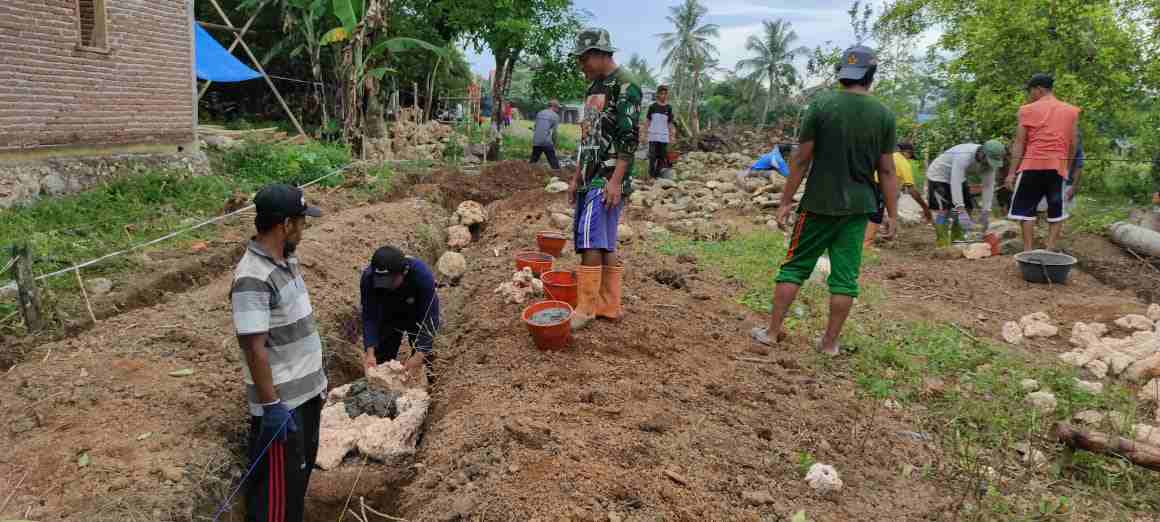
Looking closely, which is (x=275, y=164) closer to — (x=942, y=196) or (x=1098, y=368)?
(x=942, y=196)

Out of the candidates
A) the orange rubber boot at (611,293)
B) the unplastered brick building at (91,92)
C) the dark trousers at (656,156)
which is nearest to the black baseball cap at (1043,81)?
the orange rubber boot at (611,293)

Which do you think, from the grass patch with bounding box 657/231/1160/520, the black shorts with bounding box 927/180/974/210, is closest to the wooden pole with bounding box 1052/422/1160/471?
the grass patch with bounding box 657/231/1160/520

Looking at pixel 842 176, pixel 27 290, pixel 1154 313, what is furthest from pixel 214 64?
pixel 1154 313

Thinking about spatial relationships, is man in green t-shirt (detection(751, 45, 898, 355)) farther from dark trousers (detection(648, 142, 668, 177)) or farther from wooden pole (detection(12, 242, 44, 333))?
dark trousers (detection(648, 142, 668, 177))

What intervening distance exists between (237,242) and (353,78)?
6708 mm

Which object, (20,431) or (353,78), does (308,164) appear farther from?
(20,431)

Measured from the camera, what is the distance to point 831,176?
3.82m

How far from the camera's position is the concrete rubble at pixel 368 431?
3576 mm

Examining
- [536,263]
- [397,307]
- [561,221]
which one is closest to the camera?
[397,307]

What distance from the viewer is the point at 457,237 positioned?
8.75 m

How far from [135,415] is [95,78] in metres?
6.53

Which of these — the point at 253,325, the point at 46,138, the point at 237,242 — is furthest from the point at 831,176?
the point at 46,138

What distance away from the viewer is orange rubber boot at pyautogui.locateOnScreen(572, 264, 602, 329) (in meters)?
4.07

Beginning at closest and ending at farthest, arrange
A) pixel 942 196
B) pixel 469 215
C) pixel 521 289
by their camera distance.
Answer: pixel 521 289, pixel 942 196, pixel 469 215
